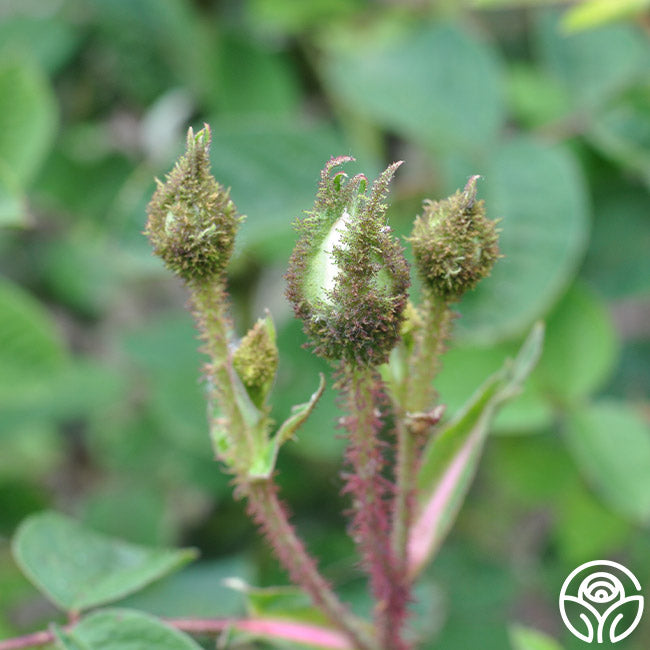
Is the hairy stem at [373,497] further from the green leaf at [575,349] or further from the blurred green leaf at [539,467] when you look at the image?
the blurred green leaf at [539,467]

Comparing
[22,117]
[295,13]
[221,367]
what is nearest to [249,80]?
[295,13]

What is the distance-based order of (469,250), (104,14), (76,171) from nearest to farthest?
(469,250) → (104,14) → (76,171)

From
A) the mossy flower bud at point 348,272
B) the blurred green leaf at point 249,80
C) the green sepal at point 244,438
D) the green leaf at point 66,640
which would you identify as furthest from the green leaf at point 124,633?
the blurred green leaf at point 249,80

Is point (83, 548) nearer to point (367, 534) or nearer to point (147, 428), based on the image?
point (367, 534)

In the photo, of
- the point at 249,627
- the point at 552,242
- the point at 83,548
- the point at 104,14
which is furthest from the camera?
the point at 104,14

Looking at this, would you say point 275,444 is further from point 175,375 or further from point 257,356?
point 175,375

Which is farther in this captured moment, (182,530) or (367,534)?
(182,530)

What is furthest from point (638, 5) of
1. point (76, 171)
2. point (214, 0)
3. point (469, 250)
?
point (76, 171)

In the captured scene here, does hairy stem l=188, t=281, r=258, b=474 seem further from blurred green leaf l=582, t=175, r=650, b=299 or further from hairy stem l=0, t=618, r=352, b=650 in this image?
blurred green leaf l=582, t=175, r=650, b=299
